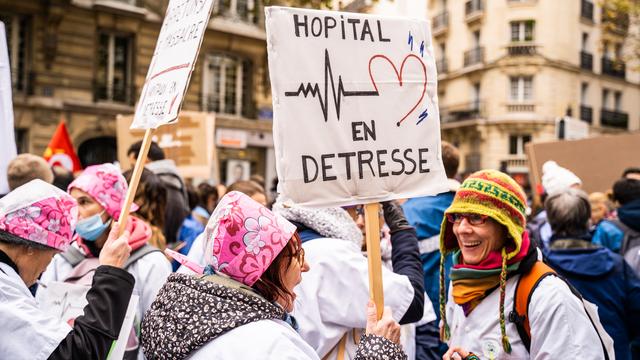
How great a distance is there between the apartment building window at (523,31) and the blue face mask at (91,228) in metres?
33.3

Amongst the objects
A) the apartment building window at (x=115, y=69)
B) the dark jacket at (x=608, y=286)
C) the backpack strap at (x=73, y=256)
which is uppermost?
the apartment building window at (x=115, y=69)

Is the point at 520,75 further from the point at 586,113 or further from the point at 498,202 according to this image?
the point at 498,202

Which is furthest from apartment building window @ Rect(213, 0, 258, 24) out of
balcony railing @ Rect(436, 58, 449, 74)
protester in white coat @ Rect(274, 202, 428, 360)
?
protester in white coat @ Rect(274, 202, 428, 360)

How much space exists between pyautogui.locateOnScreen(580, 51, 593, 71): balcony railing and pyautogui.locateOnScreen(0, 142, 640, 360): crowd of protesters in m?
33.7

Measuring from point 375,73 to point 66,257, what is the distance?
185cm

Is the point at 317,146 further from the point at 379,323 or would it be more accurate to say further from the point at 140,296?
the point at 140,296

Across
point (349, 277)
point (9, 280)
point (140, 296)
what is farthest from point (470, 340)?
point (9, 280)

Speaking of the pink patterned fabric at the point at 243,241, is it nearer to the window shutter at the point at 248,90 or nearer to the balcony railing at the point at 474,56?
the window shutter at the point at 248,90

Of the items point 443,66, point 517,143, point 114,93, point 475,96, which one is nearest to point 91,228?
point 114,93

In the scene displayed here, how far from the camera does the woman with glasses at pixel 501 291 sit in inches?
94.5

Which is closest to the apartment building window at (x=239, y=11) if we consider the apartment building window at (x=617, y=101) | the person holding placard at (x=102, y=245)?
the person holding placard at (x=102, y=245)

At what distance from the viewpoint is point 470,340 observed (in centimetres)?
266

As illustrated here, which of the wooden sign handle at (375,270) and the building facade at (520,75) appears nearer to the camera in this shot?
the wooden sign handle at (375,270)

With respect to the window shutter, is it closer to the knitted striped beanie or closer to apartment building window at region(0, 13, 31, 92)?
apartment building window at region(0, 13, 31, 92)
